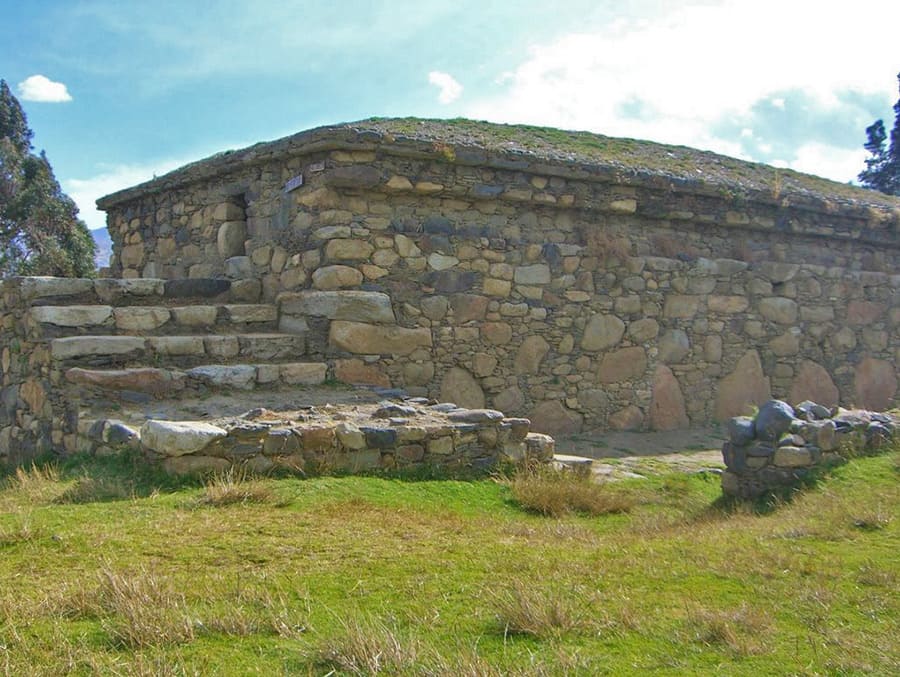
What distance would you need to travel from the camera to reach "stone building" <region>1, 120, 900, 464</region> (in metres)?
8.05

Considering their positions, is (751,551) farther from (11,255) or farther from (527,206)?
(11,255)

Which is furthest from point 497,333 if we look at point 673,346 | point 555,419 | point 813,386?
point 813,386

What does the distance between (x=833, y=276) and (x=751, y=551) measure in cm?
737

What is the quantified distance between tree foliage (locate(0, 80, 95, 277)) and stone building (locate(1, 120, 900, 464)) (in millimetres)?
11315

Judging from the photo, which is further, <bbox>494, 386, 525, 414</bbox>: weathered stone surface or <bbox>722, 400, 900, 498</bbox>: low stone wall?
<bbox>494, 386, 525, 414</bbox>: weathered stone surface

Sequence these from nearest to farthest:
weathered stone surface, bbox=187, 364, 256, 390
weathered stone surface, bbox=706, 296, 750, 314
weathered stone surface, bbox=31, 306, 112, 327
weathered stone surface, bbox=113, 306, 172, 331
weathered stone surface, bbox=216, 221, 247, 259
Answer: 1. weathered stone surface, bbox=187, 364, 256, 390
2. weathered stone surface, bbox=31, 306, 112, 327
3. weathered stone surface, bbox=113, 306, 172, 331
4. weathered stone surface, bbox=216, 221, 247, 259
5. weathered stone surface, bbox=706, 296, 750, 314

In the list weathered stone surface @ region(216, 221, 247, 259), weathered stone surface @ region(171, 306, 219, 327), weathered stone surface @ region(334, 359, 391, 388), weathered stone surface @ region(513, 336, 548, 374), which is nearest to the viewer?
weathered stone surface @ region(171, 306, 219, 327)

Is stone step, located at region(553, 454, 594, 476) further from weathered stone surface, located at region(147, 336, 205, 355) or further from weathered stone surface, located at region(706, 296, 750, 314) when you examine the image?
weathered stone surface, located at region(706, 296, 750, 314)

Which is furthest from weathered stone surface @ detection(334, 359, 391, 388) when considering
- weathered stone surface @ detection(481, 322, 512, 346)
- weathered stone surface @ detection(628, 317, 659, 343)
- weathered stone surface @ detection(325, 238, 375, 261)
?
weathered stone surface @ detection(628, 317, 659, 343)

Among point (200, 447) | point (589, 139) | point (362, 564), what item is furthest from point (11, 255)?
point (362, 564)

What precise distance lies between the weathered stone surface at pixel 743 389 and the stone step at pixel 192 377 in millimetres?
5045

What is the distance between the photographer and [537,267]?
8.87 meters

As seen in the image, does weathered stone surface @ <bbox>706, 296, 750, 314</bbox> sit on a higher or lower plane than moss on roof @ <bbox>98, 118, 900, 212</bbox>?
lower

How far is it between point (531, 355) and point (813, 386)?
410 centimetres
